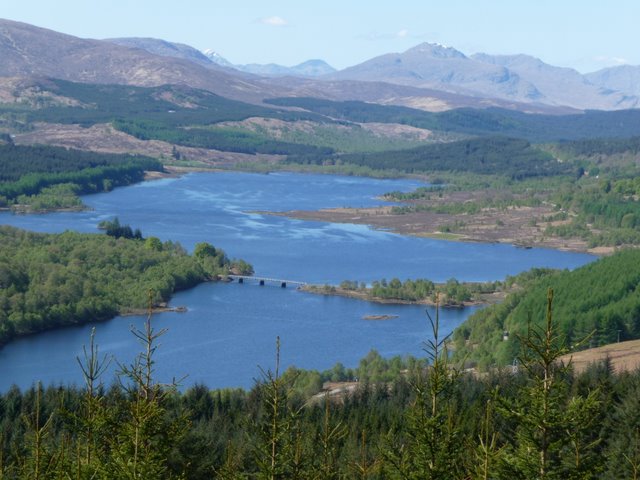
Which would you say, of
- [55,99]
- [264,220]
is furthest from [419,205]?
[55,99]

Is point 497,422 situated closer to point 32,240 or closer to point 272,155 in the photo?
point 32,240

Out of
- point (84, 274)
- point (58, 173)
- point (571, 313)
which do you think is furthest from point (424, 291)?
point (58, 173)

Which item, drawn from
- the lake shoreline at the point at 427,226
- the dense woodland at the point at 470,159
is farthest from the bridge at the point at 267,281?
the dense woodland at the point at 470,159

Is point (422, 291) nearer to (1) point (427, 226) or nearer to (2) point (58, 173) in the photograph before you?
(1) point (427, 226)

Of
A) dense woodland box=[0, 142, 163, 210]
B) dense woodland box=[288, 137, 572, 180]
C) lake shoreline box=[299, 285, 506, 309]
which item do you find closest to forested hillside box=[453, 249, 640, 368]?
lake shoreline box=[299, 285, 506, 309]

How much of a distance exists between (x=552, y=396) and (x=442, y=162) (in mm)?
135766

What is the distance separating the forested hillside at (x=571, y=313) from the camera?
46.4m

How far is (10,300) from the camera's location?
54.2m

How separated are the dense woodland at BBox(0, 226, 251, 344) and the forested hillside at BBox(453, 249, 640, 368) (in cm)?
1336

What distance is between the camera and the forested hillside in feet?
152

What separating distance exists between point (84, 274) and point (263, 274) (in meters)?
10.4

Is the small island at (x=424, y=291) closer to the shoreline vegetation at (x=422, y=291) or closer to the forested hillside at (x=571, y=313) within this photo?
the shoreline vegetation at (x=422, y=291)

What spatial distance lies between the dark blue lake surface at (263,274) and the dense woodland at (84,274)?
114 centimetres

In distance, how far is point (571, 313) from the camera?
50.2m
